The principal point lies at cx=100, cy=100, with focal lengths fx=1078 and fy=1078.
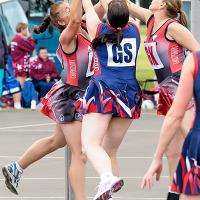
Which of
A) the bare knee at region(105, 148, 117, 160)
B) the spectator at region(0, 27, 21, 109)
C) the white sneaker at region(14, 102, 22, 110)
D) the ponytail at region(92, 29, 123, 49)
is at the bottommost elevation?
the white sneaker at region(14, 102, 22, 110)

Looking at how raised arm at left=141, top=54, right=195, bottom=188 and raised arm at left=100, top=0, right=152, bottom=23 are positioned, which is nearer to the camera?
raised arm at left=141, top=54, right=195, bottom=188

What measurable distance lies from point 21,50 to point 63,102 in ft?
40.7

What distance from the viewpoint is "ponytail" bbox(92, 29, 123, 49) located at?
909cm

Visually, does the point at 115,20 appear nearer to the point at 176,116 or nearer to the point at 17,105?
the point at 176,116

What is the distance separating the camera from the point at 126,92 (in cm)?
934

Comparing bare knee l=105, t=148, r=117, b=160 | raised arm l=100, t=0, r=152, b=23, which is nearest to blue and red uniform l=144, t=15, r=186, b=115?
raised arm l=100, t=0, r=152, b=23

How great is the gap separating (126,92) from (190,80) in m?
2.78

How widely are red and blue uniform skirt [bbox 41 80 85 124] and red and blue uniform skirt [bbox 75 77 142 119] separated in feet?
1.41

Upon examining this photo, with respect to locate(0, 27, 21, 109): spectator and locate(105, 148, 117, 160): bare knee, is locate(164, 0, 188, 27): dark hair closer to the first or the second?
locate(105, 148, 117, 160): bare knee

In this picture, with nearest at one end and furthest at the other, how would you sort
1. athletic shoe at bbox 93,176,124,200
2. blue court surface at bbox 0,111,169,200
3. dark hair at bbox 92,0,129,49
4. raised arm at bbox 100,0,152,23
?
1. athletic shoe at bbox 93,176,124,200
2. dark hair at bbox 92,0,129,49
3. raised arm at bbox 100,0,152,23
4. blue court surface at bbox 0,111,169,200

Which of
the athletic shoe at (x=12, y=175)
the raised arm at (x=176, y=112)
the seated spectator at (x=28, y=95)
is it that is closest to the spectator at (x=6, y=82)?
the seated spectator at (x=28, y=95)

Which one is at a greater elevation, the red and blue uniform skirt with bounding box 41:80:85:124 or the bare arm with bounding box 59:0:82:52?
the bare arm with bounding box 59:0:82:52

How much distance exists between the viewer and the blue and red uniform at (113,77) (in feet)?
30.2

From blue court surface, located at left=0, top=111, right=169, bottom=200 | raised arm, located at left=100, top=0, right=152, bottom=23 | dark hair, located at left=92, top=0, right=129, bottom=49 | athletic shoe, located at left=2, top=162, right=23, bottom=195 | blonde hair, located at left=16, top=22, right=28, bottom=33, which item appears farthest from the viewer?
blonde hair, located at left=16, top=22, right=28, bottom=33
